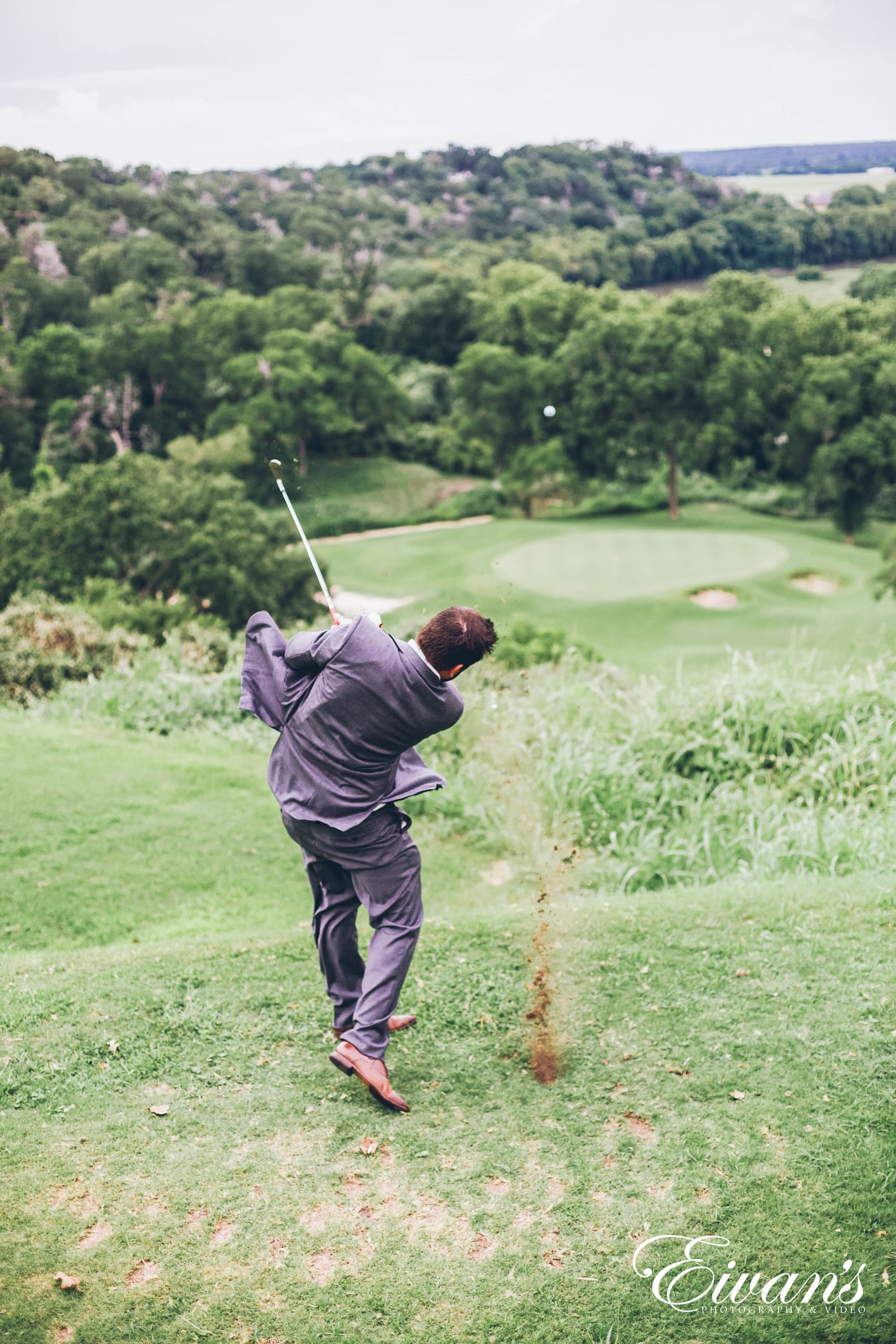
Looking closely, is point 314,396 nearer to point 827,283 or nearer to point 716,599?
point 716,599

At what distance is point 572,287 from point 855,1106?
4702 centimetres

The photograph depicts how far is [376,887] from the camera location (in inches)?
143

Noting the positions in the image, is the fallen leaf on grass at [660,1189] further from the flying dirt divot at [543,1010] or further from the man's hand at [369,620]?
the man's hand at [369,620]

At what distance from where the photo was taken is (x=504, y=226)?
80.8 m

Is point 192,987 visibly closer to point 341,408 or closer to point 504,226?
point 341,408

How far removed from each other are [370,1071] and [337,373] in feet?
139

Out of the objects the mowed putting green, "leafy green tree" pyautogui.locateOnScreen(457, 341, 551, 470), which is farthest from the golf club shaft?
"leafy green tree" pyautogui.locateOnScreen(457, 341, 551, 470)

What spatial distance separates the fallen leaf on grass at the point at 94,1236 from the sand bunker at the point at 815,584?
1062 inches

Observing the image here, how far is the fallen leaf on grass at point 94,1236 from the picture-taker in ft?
9.71

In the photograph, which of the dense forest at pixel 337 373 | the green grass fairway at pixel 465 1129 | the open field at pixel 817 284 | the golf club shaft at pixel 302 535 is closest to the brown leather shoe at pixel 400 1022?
the green grass fairway at pixel 465 1129

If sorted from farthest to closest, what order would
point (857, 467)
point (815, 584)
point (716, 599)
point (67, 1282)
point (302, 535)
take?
point (857, 467)
point (815, 584)
point (716, 599)
point (302, 535)
point (67, 1282)

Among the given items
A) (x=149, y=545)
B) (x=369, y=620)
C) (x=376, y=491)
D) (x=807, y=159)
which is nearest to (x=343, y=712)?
(x=369, y=620)

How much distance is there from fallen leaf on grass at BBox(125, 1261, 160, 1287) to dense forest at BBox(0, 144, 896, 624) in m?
16.2

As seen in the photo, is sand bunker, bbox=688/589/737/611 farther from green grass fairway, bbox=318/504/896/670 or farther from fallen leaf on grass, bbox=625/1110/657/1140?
fallen leaf on grass, bbox=625/1110/657/1140
